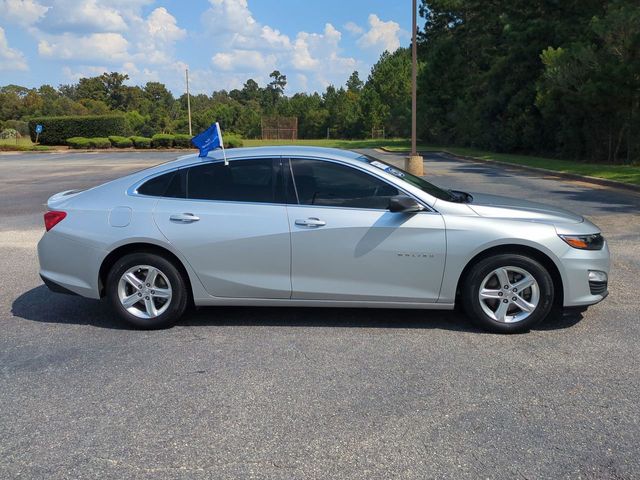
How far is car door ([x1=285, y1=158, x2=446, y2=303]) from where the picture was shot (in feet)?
16.4

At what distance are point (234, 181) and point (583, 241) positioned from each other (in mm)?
3039

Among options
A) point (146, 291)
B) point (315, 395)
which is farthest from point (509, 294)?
point (146, 291)

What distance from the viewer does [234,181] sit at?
5.32 m

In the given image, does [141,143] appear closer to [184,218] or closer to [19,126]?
[19,126]

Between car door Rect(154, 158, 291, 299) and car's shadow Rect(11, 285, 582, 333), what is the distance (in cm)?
45

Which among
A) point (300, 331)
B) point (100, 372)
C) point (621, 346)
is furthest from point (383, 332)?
point (100, 372)

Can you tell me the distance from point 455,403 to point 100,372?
2.51 meters

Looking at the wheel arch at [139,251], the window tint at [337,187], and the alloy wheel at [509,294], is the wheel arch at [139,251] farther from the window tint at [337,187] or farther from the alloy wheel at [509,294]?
the alloy wheel at [509,294]

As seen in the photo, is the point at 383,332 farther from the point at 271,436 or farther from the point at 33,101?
the point at 33,101

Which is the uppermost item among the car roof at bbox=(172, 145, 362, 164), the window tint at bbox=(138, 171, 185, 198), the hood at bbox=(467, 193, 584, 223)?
the car roof at bbox=(172, 145, 362, 164)

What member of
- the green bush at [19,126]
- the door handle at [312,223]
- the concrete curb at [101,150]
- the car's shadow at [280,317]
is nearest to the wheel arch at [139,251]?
the car's shadow at [280,317]

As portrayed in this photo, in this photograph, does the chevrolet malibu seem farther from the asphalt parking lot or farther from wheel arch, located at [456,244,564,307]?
the asphalt parking lot

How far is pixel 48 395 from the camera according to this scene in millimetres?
3982

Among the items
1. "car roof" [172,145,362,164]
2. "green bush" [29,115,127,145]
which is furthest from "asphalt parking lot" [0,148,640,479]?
"green bush" [29,115,127,145]
